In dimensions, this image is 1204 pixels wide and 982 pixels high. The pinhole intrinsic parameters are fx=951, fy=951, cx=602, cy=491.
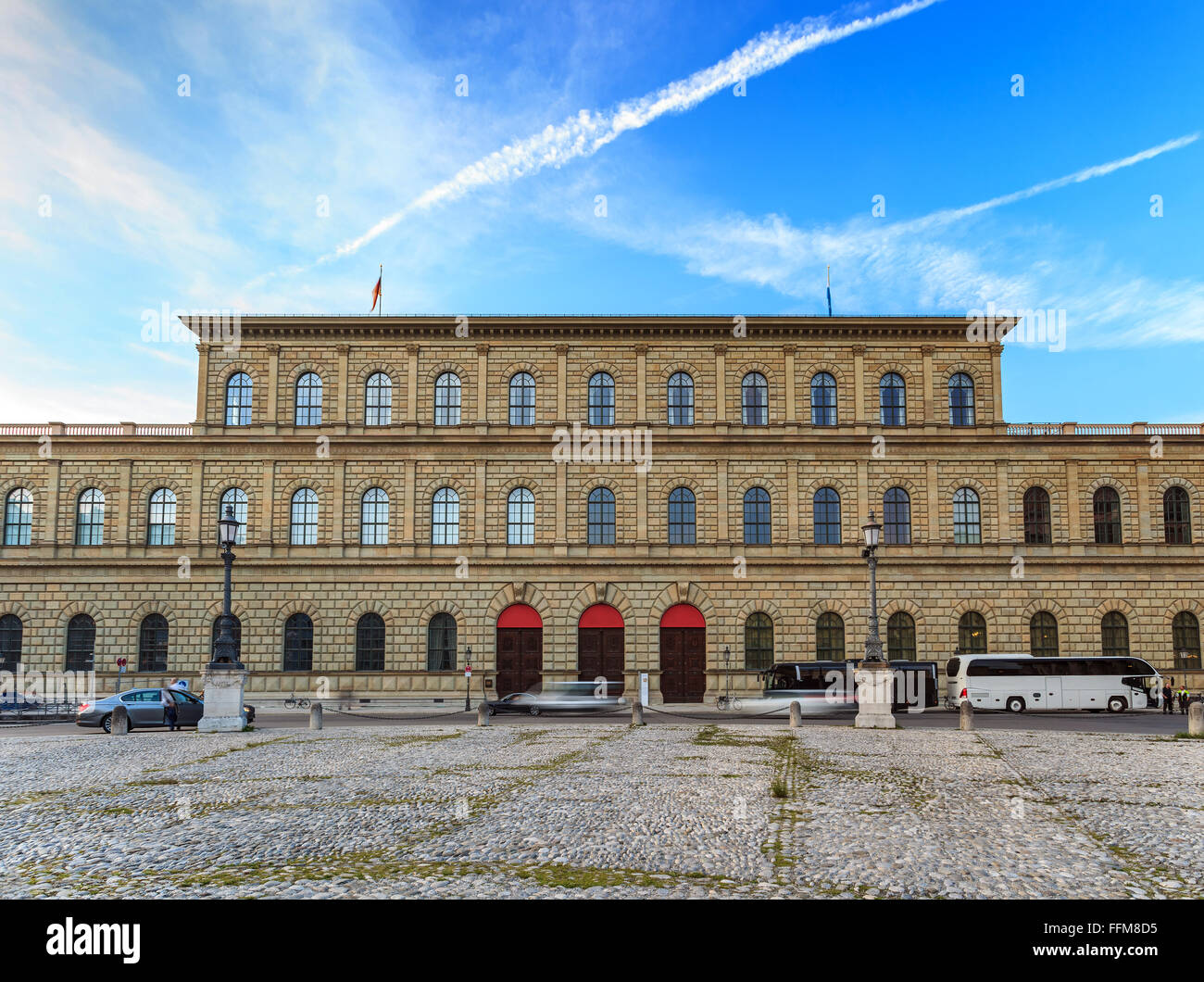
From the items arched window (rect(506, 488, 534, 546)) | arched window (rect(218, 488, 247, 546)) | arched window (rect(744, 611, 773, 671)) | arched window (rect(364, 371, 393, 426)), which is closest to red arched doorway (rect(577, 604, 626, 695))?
arched window (rect(506, 488, 534, 546))

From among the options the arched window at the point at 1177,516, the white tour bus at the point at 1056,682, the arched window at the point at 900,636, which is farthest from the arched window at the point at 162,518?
the arched window at the point at 1177,516

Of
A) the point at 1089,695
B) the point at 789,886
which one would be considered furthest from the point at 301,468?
the point at 789,886

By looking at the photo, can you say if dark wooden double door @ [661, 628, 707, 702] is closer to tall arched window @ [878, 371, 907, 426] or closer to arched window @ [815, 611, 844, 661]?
arched window @ [815, 611, 844, 661]

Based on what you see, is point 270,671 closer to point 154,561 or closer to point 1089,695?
point 154,561

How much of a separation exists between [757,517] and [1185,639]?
21.2m

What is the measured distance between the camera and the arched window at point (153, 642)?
44.8 meters

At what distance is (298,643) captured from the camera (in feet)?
148

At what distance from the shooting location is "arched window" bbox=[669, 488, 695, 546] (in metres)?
46.0

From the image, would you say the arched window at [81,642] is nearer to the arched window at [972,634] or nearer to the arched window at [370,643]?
the arched window at [370,643]

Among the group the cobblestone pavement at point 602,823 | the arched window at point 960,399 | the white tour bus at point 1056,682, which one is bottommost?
the white tour bus at point 1056,682

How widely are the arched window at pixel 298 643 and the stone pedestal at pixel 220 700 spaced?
53.8ft

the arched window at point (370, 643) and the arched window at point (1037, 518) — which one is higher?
the arched window at point (1037, 518)

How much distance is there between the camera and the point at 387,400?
47.2 meters

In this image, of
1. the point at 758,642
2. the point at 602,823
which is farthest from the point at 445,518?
the point at 602,823
